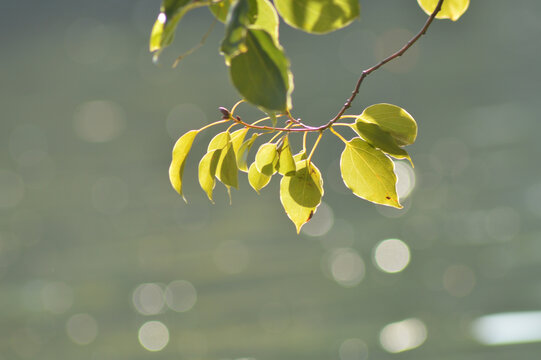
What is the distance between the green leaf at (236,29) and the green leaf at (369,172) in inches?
3.6

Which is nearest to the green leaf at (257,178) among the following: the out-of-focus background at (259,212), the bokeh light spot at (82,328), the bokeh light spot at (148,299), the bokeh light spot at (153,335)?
the out-of-focus background at (259,212)

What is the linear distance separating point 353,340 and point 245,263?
2.78ft

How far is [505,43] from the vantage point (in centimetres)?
405

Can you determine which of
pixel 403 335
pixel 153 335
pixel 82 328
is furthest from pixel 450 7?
pixel 82 328

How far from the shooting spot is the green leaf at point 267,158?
259 mm

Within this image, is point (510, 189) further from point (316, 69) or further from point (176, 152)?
point (176, 152)

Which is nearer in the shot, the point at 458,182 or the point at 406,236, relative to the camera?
the point at 406,236

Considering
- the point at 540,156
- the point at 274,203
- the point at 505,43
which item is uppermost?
the point at 505,43

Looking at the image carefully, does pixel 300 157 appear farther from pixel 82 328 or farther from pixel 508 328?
pixel 82 328

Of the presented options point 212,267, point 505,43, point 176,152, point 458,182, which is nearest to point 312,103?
point 458,182

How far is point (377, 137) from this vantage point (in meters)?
0.26

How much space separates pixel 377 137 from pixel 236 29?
0.10 metres

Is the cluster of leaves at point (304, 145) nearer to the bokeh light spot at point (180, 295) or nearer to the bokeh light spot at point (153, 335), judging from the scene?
the bokeh light spot at point (153, 335)

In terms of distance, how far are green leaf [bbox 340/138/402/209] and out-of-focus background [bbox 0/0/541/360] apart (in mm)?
1925
